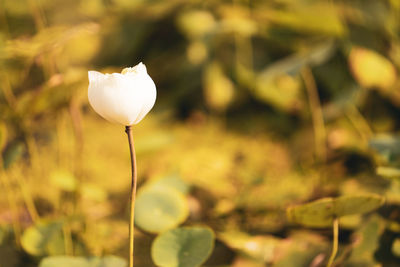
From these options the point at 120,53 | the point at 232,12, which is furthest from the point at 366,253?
the point at 120,53

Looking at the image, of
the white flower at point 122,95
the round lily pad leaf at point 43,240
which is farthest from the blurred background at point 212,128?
the white flower at point 122,95

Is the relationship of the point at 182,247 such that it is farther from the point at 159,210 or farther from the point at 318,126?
the point at 318,126

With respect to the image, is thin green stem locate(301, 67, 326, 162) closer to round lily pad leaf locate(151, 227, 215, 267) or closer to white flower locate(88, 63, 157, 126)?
round lily pad leaf locate(151, 227, 215, 267)

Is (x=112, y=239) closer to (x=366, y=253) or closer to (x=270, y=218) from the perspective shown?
(x=270, y=218)

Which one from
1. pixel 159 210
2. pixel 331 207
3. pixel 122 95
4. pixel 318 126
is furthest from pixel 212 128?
pixel 122 95

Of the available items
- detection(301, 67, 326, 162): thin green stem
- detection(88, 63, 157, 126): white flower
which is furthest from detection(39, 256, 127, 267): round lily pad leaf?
detection(301, 67, 326, 162): thin green stem
